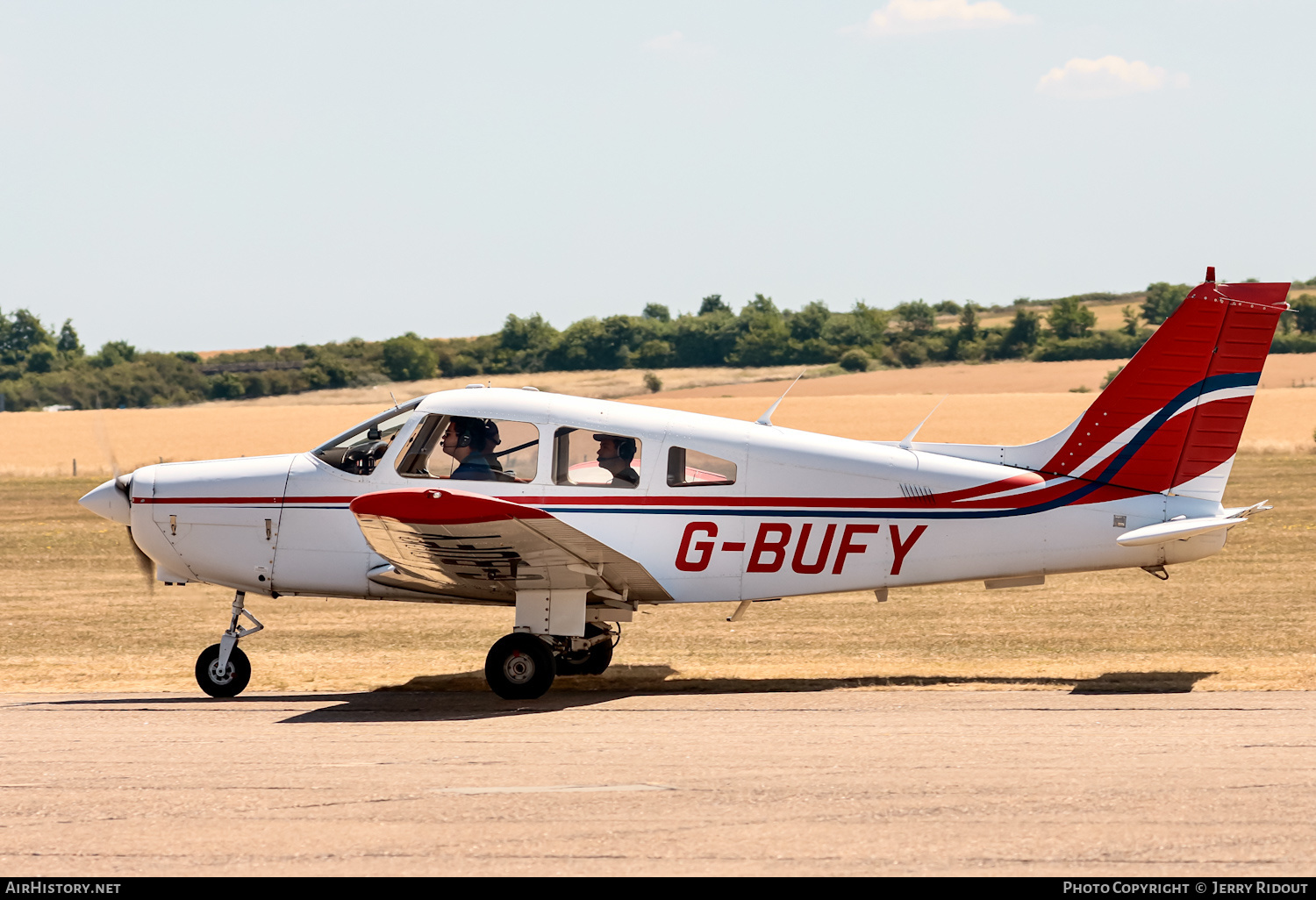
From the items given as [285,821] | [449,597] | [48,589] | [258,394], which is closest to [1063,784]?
[285,821]

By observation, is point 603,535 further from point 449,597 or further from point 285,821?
point 285,821

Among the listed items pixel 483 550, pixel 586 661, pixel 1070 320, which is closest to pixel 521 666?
pixel 483 550

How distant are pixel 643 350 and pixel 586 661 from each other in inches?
1937

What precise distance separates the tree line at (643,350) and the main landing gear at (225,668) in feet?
137

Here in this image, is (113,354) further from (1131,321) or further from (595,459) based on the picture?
(595,459)

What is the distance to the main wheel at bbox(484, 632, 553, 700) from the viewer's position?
32.2 ft

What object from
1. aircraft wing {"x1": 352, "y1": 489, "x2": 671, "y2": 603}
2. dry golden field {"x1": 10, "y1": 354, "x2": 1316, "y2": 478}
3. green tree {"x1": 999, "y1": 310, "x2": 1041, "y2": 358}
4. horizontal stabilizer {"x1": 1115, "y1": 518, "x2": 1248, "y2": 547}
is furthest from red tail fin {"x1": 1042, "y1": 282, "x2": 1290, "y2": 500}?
green tree {"x1": 999, "y1": 310, "x2": 1041, "y2": 358}

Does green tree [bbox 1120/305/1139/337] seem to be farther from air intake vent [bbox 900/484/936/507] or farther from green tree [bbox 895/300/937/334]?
air intake vent [bbox 900/484/936/507]

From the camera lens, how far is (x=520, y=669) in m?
9.85

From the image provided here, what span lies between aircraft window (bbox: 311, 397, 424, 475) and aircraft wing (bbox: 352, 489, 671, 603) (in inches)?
28.7

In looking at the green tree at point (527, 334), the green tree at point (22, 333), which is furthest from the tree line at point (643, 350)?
the green tree at point (22, 333)

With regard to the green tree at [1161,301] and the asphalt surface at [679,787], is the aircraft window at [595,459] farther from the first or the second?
the green tree at [1161,301]

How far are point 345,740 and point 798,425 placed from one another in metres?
37.4

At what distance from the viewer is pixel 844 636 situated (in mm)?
13344
